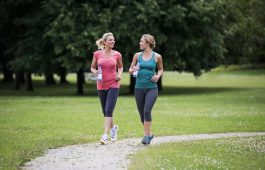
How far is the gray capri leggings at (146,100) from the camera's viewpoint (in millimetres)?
13969

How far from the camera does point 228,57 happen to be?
5306 cm

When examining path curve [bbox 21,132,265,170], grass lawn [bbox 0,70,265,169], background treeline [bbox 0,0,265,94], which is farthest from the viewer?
background treeline [bbox 0,0,265,94]

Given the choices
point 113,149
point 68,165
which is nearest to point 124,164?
point 68,165

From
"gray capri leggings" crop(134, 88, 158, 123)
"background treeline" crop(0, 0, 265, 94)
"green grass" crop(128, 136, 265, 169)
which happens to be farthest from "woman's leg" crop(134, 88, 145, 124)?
"background treeline" crop(0, 0, 265, 94)

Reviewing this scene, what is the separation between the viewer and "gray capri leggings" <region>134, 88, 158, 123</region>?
45.8ft

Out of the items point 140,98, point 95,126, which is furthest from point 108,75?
point 95,126

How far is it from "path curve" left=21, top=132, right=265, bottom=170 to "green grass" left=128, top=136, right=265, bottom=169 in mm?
343

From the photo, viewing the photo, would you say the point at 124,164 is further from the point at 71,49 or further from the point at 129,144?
the point at 71,49

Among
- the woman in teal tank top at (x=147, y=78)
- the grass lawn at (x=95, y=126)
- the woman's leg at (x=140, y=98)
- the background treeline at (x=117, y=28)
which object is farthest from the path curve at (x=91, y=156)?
the background treeline at (x=117, y=28)

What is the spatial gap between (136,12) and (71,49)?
15.0 ft

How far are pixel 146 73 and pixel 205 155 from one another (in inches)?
103

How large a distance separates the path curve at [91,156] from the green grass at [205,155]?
34 centimetres

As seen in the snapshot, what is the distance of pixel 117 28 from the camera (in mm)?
36625

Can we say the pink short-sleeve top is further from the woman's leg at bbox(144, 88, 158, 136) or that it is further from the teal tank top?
the woman's leg at bbox(144, 88, 158, 136)
